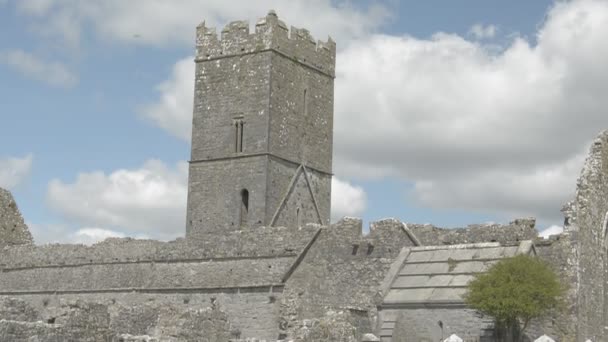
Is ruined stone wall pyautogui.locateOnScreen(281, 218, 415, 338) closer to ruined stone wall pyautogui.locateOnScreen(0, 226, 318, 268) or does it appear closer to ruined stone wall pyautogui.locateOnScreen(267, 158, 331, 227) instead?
ruined stone wall pyautogui.locateOnScreen(0, 226, 318, 268)

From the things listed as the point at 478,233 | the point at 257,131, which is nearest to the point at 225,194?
the point at 257,131

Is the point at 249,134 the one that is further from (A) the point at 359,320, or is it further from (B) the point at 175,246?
(A) the point at 359,320

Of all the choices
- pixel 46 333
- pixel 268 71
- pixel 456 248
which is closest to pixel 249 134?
pixel 268 71

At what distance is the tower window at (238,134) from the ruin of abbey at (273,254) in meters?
0.05

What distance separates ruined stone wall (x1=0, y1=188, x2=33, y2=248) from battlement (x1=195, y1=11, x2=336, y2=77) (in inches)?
380

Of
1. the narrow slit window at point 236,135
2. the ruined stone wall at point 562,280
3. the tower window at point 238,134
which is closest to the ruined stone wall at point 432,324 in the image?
the ruined stone wall at point 562,280

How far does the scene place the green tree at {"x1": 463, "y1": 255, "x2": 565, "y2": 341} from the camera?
Answer: 23.5 m

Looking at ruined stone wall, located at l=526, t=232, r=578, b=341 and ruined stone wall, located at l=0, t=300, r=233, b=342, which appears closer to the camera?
ruined stone wall, located at l=0, t=300, r=233, b=342

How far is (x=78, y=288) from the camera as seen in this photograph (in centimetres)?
3756

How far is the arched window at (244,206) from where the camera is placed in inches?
1740

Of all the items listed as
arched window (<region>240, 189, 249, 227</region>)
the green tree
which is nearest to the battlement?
arched window (<region>240, 189, 249, 227</region>)

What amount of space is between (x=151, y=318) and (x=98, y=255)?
44.5 feet

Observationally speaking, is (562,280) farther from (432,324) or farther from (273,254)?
(273,254)

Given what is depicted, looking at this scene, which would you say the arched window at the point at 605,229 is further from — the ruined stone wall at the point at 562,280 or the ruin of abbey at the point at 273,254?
the ruined stone wall at the point at 562,280
